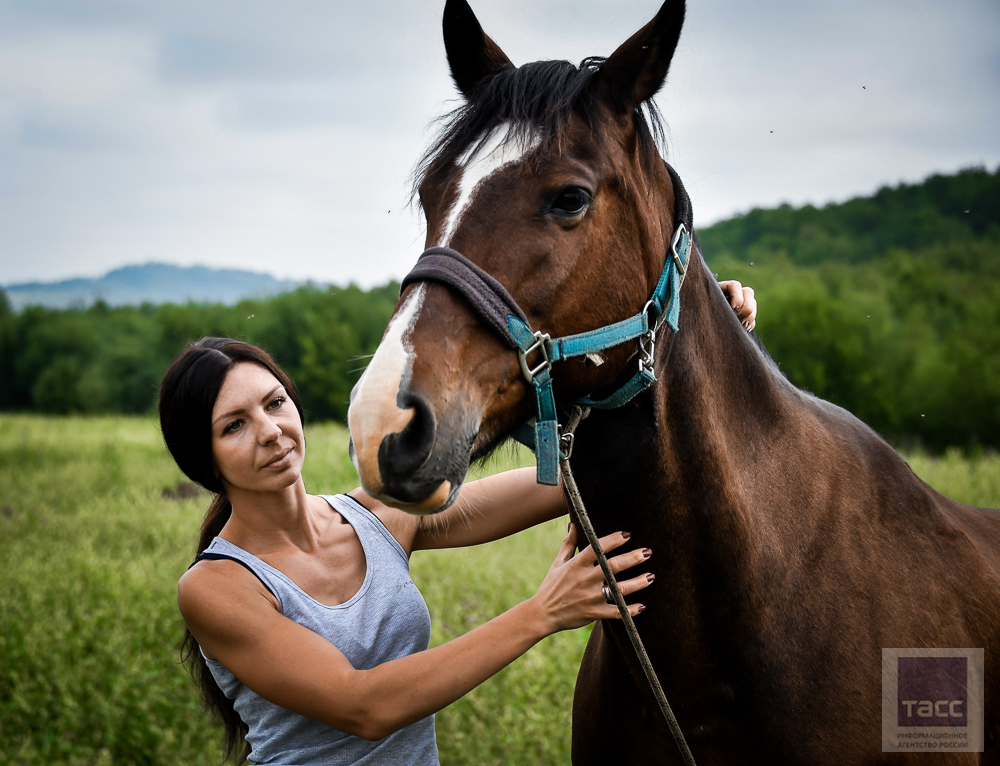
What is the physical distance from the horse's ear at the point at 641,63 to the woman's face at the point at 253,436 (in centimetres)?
146

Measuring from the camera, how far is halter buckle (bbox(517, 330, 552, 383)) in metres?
1.45

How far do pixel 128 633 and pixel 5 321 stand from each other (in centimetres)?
4510

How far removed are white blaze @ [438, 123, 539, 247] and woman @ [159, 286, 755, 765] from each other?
0.88 metres

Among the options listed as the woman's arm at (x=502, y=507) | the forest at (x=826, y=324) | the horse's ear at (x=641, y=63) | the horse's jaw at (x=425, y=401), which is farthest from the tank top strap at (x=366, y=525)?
the forest at (x=826, y=324)

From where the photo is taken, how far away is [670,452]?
172cm

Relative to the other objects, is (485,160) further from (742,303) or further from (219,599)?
(219,599)

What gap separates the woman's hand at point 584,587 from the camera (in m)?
1.67

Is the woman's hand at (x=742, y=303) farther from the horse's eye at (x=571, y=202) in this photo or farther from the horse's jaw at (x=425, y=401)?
the horse's jaw at (x=425, y=401)

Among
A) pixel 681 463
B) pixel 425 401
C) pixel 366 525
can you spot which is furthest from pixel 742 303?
pixel 366 525

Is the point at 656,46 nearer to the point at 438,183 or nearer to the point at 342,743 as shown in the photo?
the point at 438,183

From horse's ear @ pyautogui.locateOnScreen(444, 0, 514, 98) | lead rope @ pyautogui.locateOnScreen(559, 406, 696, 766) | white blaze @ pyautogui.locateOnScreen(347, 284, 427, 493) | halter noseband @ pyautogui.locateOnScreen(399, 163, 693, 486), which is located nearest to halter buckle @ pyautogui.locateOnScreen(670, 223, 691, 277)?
halter noseband @ pyautogui.locateOnScreen(399, 163, 693, 486)

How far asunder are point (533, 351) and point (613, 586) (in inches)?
25.0

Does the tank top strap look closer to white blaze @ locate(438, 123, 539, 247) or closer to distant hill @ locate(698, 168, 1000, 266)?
white blaze @ locate(438, 123, 539, 247)

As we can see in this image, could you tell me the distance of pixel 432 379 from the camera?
131cm
